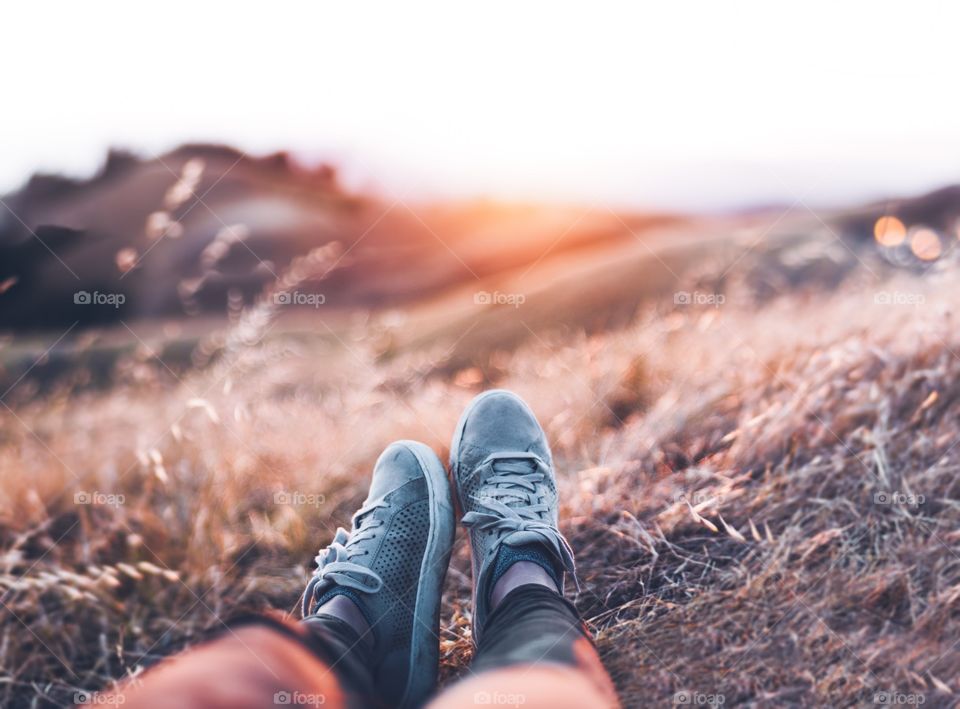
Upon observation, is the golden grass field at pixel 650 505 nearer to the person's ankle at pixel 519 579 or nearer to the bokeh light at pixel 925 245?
the person's ankle at pixel 519 579

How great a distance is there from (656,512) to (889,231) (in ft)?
12.2

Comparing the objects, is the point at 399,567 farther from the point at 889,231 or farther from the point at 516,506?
the point at 889,231

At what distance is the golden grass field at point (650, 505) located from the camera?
1.46 metres

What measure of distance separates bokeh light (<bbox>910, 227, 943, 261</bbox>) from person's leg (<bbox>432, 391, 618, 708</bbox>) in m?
2.61

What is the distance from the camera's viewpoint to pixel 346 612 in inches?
65.4

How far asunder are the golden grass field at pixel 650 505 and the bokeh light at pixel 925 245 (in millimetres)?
714

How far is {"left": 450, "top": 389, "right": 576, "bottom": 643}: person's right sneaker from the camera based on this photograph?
1711 millimetres

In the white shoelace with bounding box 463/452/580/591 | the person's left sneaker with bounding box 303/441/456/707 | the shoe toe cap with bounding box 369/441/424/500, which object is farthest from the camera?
the shoe toe cap with bounding box 369/441/424/500

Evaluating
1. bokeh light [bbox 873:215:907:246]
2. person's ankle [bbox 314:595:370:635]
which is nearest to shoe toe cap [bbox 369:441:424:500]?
person's ankle [bbox 314:595:370:635]

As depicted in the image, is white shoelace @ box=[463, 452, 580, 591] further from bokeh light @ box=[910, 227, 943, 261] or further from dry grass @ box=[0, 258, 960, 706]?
bokeh light @ box=[910, 227, 943, 261]

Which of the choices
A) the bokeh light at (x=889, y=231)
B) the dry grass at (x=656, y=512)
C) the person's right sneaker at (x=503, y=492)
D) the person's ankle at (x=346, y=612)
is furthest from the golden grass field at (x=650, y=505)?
the bokeh light at (x=889, y=231)

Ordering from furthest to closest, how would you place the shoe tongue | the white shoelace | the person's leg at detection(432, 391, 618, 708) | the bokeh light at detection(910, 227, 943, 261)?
the bokeh light at detection(910, 227, 943, 261) < the shoe tongue < the white shoelace < the person's leg at detection(432, 391, 618, 708)

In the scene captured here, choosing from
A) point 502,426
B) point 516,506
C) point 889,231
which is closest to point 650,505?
point 516,506

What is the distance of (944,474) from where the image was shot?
1.64m
